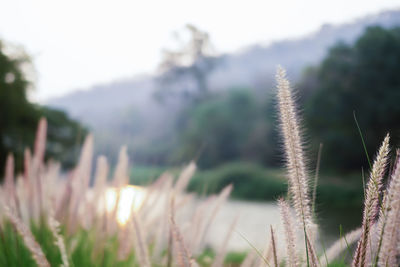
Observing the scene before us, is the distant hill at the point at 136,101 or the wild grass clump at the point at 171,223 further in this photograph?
the distant hill at the point at 136,101

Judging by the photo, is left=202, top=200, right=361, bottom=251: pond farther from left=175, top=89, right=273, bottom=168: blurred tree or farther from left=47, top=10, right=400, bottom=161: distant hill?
left=47, top=10, right=400, bottom=161: distant hill

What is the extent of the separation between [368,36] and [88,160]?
1.62 meters

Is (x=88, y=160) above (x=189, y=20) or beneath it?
beneath

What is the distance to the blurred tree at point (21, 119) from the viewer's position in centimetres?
988

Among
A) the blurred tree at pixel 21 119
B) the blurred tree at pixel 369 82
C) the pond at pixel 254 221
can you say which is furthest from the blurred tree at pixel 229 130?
the blurred tree at pixel 369 82

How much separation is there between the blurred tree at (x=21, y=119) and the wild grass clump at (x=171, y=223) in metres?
8.15

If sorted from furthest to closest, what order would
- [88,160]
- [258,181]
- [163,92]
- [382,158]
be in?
[163,92], [258,181], [88,160], [382,158]

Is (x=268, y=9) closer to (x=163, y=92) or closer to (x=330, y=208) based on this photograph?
(x=330, y=208)

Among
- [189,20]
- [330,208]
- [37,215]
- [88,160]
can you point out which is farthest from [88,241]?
[330,208]

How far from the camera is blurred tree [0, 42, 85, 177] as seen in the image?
9.88 m

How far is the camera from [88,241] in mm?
1733

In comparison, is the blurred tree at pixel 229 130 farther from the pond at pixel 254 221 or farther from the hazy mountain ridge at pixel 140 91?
the pond at pixel 254 221

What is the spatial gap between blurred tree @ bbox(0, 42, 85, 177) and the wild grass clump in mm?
8148

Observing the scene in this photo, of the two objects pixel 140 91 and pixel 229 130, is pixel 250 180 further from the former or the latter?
pixel 140 91
